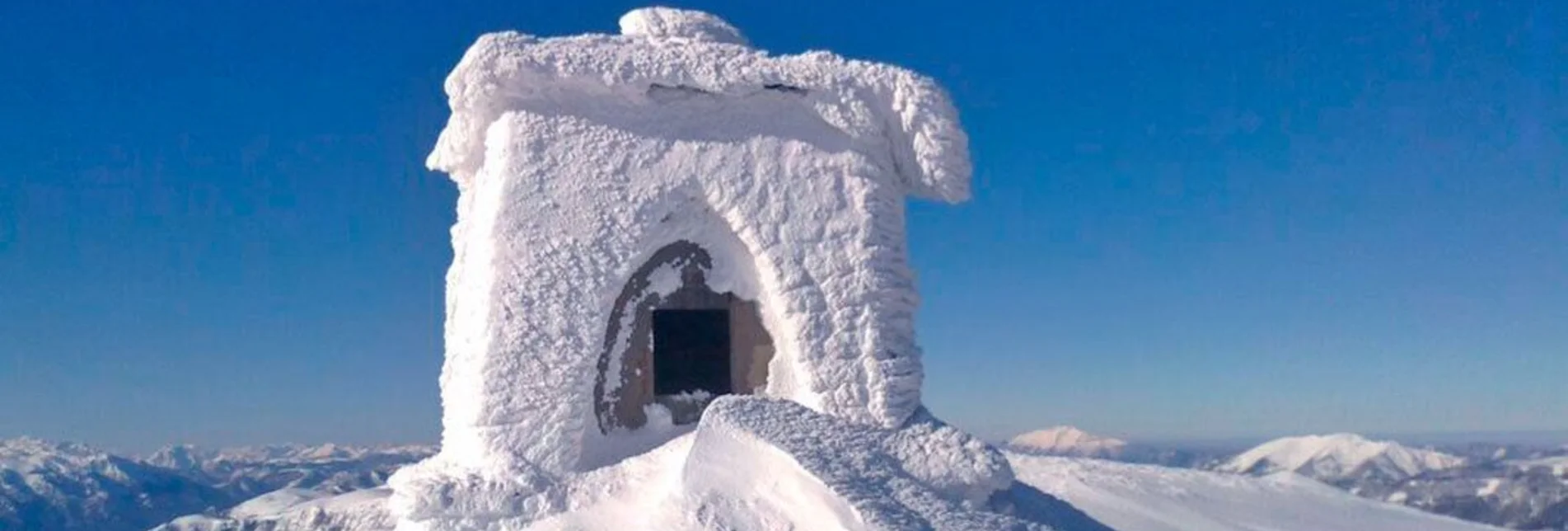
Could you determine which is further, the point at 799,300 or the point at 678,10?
the point at 678,10

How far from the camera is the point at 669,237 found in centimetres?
1022

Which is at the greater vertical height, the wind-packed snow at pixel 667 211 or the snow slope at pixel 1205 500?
the wind-packed snow at pixel 667 211

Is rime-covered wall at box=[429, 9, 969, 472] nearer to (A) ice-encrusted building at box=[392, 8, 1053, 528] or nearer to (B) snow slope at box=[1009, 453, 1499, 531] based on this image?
(A) ice-encrusted building at box=[392, 8, 1053, 528]

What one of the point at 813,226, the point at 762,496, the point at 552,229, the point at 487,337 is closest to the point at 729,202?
the point at 813,226

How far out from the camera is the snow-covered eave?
977 centimetres

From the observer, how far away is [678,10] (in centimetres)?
1075

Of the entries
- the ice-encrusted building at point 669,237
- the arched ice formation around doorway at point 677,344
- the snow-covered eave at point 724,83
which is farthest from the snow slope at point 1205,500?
the snow-covered eave at point 724,83

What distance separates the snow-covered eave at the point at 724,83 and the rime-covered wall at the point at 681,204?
0.01 m

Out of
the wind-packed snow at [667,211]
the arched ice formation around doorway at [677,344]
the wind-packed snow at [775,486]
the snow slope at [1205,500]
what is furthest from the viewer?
the snow slope at [1205,500]

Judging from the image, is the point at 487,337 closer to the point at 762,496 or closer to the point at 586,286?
the point at 586,286

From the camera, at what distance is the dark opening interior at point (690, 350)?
10.4 metres

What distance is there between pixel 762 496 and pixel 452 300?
3718mm

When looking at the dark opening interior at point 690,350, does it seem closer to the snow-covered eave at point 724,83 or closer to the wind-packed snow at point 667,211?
the wind-packed snow at point 667,211

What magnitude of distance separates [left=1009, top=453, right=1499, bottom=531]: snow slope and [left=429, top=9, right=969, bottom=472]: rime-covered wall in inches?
255
